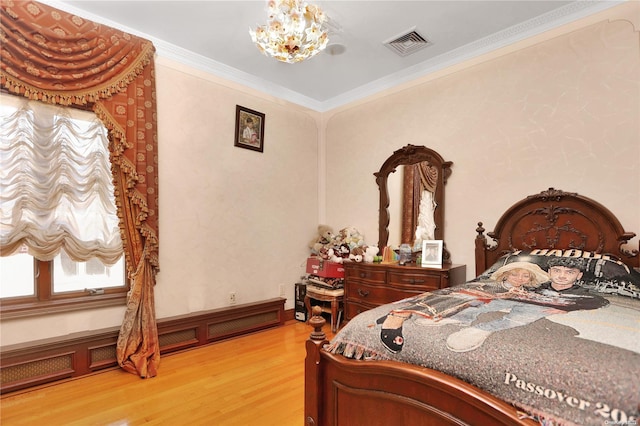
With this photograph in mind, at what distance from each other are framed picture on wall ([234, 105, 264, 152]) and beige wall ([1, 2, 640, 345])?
92 mm

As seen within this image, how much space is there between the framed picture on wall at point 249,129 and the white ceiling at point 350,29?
0.34 m

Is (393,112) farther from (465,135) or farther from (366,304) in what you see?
(366,304)

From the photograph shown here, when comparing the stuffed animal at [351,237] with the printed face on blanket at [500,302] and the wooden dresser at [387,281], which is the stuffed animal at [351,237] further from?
the printed face on blanket at [500,302]

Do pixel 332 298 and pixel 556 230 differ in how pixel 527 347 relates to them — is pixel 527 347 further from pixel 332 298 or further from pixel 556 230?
pixel 332 298

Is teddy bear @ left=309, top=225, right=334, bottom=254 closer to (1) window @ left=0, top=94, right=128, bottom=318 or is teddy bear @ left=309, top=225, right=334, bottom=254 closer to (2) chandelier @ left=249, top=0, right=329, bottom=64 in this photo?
(1) window @ left=0, top=94, right=128, bottom=318

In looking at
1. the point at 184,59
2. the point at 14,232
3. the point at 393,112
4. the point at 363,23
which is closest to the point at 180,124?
the point at 184,59

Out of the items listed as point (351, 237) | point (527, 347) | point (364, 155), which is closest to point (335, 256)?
point (351, 237)

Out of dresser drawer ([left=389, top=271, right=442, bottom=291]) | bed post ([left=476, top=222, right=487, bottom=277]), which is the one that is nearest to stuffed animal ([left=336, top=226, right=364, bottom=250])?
dresser drawer ([left=389, top=271, right=442, bottom=291])

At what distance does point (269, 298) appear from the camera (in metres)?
3.97

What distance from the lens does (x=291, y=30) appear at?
2.10 metres

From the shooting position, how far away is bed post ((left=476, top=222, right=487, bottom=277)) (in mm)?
2971

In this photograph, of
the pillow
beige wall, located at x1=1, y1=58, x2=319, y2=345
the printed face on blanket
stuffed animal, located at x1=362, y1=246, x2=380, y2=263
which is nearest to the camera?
the printed face on blanket

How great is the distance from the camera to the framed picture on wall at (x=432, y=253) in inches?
126

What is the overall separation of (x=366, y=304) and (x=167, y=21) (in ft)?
10.4
